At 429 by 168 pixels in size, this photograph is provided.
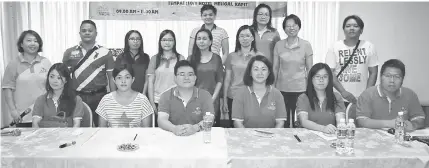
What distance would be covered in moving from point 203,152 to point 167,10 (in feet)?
10.3

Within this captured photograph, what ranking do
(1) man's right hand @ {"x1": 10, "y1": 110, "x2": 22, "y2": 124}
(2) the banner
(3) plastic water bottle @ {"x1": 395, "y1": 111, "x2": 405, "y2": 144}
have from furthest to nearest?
(2) the banner, (1) man's right hand @ {"x1": 10, "y1": 110, "x2": 22, "y2": 124}, (3) plastic water bottle @ {"x1": 395, "y1": 111, "x2": 405, "y2": 144}

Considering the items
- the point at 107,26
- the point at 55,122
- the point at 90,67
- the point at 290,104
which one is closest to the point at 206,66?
the point at 290,104

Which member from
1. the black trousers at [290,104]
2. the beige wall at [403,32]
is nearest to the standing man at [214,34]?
the black trousers at [290,104]

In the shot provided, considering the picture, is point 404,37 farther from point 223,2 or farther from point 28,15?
point 28,15

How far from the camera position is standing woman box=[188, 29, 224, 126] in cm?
304

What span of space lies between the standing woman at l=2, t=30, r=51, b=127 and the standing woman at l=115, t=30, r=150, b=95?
653 millimetres

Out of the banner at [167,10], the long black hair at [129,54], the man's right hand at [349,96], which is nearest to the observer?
the man's right hand at [349,96]

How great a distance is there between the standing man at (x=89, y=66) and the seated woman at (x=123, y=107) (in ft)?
2.00

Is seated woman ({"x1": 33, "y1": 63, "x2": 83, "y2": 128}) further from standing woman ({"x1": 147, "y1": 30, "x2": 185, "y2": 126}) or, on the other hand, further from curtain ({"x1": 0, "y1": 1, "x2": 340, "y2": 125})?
curtain ({"x1": 0, "y1": 1, "x2": 340, "y2": 125})

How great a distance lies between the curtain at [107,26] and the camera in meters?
4.57

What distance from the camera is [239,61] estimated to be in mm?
3137

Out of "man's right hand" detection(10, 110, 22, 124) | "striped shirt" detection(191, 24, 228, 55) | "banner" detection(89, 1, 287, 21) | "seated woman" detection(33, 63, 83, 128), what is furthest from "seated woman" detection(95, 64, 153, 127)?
"banner" detection(89, 1, 287, 21)

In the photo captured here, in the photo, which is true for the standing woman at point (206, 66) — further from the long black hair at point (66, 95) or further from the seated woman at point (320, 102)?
the long black hair at point (66, 95)

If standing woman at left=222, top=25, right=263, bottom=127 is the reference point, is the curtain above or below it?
above
